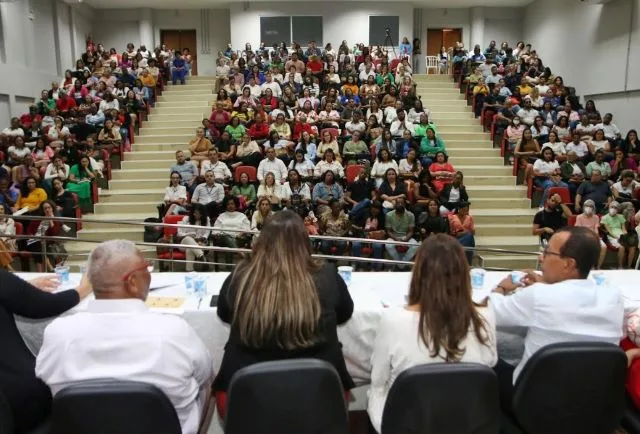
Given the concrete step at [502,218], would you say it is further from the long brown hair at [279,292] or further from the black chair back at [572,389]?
the long brown hair at [279,292]

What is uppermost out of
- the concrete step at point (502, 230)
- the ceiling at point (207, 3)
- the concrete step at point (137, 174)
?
the ceiling at point (207, 3)

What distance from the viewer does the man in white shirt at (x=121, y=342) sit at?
62.0 inches

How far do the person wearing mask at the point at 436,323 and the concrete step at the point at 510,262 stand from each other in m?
4.99

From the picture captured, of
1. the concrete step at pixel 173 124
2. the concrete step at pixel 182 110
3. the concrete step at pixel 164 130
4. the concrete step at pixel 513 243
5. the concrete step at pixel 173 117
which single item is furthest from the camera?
the concrete step at pixel 182 110

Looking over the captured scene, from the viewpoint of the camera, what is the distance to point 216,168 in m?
7.70

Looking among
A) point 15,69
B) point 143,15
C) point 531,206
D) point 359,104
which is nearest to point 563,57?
point 359,104

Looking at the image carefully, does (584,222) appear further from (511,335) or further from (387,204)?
(511,335)

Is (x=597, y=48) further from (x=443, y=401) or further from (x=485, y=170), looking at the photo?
(x=443, y=401)

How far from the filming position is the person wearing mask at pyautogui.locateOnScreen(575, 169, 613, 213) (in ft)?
23.0

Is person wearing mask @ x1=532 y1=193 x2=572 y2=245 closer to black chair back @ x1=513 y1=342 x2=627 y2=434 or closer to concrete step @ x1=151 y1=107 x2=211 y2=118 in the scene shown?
black chair back @ x1=513 y1=342 x2=627 y2=434

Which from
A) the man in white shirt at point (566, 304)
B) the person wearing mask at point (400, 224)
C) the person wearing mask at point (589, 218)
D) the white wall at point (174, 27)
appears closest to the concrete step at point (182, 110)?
the white wall at point (174, 27)

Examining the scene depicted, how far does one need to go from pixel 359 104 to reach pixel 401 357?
30.0 ft

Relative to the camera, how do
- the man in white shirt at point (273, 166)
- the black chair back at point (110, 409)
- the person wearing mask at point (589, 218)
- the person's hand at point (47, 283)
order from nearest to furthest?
1. the black chair back at point (110, 409)
2. the person's hand at point (47, 283)
3. the person wearing mask at point (589, 218)
4. the man in white shirt at point (273, 166)

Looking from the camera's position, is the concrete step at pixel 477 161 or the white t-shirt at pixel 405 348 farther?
the concrete step at pixel 477 161
